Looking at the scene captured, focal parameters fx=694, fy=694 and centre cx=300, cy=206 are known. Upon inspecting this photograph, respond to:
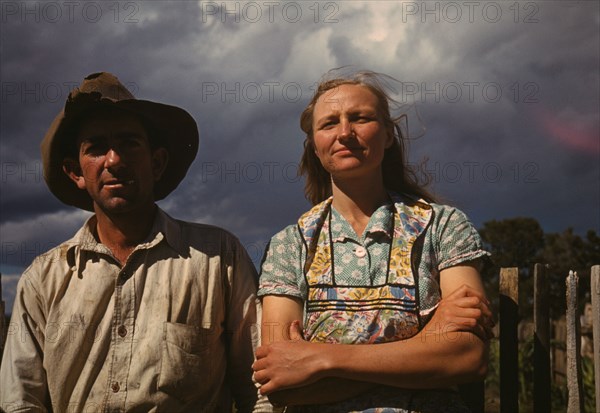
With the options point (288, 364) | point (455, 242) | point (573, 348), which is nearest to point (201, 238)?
point (288, 364)

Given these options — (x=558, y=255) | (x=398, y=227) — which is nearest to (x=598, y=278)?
(x=398, y=227)

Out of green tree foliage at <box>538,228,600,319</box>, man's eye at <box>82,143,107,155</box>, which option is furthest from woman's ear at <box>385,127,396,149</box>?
green tree foliage at <box>538,228,600,319</box>

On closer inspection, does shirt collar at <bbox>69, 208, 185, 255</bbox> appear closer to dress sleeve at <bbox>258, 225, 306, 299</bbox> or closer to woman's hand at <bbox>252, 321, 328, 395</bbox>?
dress sleeve at <bbox>258, 225, 306, 299</bbox>

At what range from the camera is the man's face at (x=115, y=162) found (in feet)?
11.9

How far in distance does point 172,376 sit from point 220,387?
1.11 feet

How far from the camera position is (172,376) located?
11.7 feet

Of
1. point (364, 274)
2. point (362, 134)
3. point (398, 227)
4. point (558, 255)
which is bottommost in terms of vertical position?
point (364, 274)

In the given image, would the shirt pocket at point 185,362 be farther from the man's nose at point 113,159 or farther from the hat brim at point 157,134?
the hat brim at point 157,134

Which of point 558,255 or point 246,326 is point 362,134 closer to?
point 246,326

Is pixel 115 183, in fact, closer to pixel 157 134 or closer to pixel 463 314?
pixel 157 134

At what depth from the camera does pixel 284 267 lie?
3.48 m

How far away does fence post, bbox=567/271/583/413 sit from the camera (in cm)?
494

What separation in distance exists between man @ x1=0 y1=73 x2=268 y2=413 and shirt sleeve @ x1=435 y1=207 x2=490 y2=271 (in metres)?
1.10

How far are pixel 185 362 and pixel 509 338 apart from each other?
2.00 m
